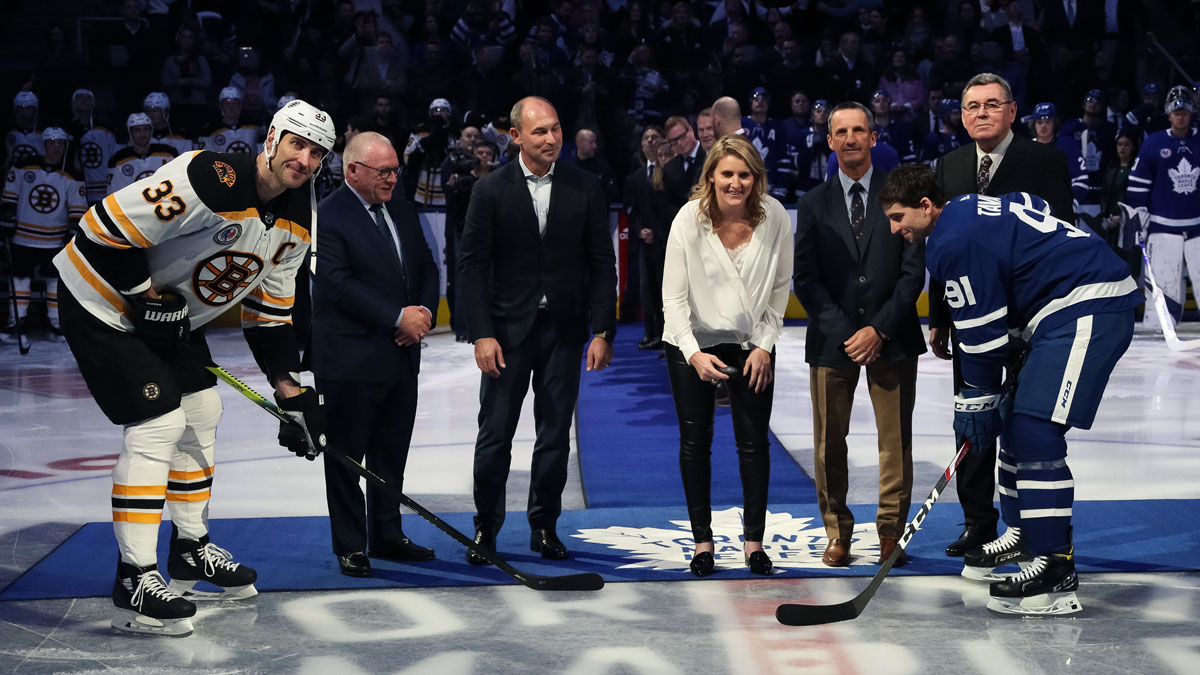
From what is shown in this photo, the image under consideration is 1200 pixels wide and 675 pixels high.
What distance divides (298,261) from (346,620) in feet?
3.45

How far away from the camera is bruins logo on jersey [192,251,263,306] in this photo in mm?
3768

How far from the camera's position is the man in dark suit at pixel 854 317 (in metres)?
4.19

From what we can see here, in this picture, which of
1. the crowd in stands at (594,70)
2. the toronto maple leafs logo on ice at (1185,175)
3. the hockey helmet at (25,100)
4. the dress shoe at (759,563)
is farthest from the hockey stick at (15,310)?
the toronto maple leafs logo on ice at (1185,175)

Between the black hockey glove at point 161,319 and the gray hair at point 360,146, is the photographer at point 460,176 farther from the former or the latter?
the black hockey glove at point 161,319

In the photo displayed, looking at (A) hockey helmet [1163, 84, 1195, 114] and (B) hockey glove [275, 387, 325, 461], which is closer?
(B) hockey glove [275, 387, 325, 461]

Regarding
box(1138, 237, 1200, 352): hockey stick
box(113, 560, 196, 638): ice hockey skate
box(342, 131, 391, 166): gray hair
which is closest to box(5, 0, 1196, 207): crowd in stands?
box(1138, 237, 1200, 352): hockey stick

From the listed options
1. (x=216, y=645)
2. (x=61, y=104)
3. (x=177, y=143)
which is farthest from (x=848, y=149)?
(x=61, y=104)

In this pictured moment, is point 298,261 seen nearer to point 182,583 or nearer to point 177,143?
point 182,583

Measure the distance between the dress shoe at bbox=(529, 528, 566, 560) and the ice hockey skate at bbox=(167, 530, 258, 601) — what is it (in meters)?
0.90

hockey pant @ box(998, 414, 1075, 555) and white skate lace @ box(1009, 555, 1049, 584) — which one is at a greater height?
hockey pant @ box(998, 414, 1075, 555)

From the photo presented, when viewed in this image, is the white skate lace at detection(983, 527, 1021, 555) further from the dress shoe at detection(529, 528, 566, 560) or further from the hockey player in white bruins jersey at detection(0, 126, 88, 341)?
the hockey player in white bruins jersey at detection(0, 126, 88, 341)

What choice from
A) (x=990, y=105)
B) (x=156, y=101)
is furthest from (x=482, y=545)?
(x=156, y=101)

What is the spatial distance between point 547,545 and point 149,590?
1255 millimetres

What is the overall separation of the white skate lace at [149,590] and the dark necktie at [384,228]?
1.25 m
